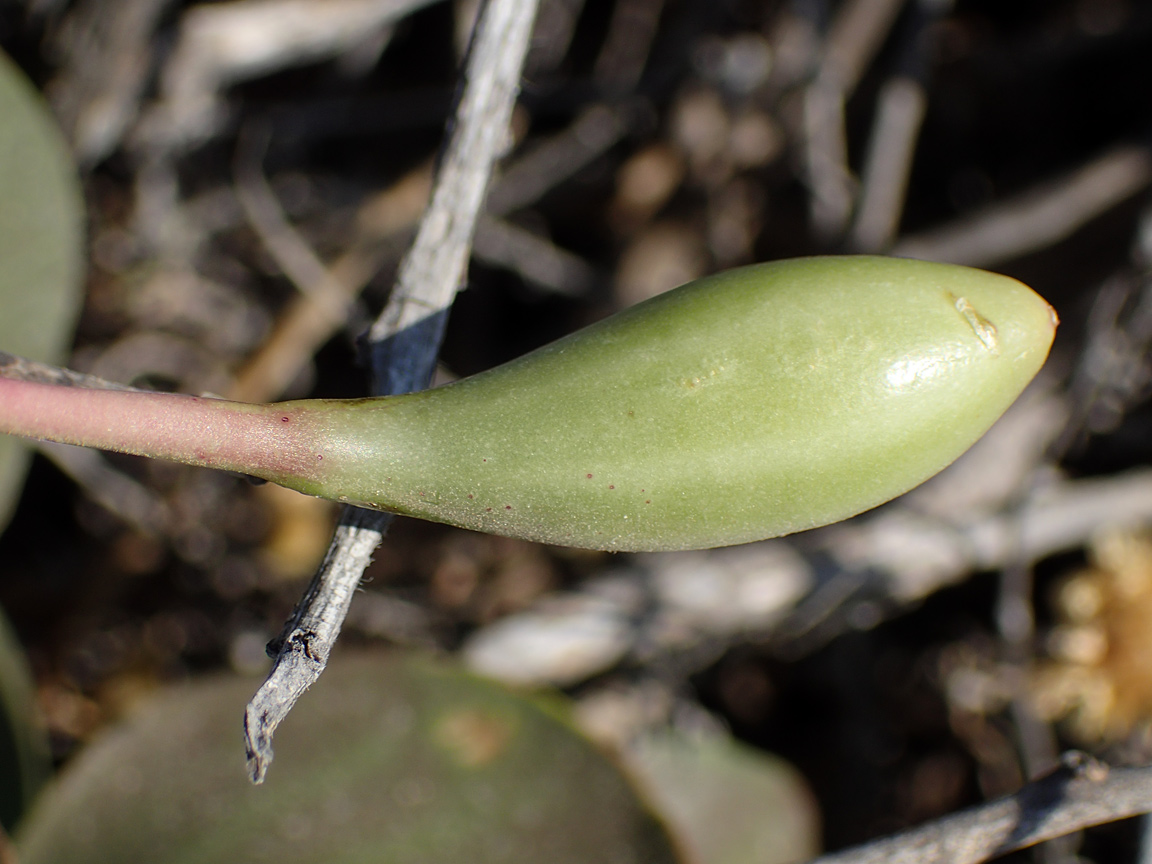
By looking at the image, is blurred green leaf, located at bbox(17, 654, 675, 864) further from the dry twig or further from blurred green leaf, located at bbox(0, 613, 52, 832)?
the dry twig

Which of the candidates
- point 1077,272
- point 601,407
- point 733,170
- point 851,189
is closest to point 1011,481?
point 1077,272

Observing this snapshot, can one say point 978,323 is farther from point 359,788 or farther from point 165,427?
point 359,788

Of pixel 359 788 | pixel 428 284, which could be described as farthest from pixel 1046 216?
pixel 359 788

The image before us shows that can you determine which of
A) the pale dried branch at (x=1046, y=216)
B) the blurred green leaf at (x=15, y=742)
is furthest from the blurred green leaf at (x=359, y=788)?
the pale dried branch at (x=1046, y=216)

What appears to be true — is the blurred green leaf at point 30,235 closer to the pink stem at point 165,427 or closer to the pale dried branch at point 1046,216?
the pink stem at point 165,427

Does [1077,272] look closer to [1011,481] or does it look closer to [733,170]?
[1011,481]

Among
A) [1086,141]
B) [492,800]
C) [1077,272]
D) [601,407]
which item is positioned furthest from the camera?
[1086,141]
